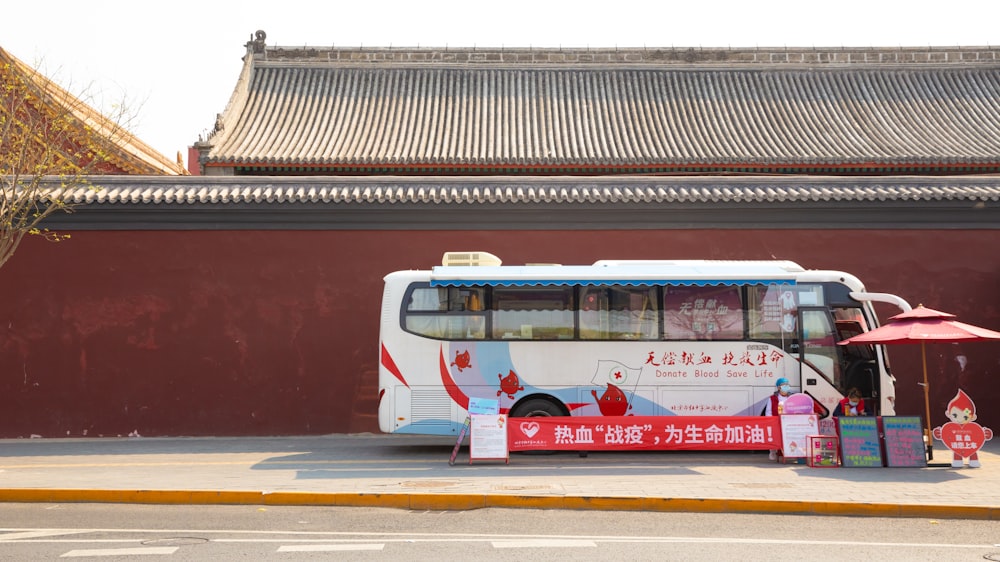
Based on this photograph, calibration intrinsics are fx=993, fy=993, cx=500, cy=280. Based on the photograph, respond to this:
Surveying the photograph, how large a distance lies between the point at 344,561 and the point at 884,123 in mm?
18985

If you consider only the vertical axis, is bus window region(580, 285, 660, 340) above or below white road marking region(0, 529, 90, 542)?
above

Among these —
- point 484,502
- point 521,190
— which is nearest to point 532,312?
point 521,190

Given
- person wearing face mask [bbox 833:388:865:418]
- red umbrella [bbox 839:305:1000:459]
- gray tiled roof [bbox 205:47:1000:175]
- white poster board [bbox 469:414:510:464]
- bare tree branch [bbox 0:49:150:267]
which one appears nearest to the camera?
red umbrella [bbox 839:305:1000:459]

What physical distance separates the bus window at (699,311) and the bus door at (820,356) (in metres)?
0.89

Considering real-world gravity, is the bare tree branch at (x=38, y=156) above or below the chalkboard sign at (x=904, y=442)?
above

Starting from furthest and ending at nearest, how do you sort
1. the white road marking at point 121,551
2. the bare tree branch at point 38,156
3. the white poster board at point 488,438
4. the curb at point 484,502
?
1. the bare tree branch at point 38,156
2. the white poster board at point 488,438
3. the curb at point 484,502
4. the white road marking at point 121,551

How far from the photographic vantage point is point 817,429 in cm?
1241

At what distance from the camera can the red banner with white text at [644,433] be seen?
12555mm

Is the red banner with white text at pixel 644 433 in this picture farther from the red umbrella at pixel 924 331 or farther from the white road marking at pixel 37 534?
the white road marking at pixel 37 534

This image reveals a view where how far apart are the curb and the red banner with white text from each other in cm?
287

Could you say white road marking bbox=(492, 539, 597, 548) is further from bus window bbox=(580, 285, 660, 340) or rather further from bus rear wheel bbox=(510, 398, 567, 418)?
bus window bbox=(580, 285, 660, 340)

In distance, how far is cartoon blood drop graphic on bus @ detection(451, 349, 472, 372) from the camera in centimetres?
1330

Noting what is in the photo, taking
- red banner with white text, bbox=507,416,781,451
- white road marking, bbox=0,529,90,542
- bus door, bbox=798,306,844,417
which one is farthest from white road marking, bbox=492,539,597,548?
bus door, bbox=798,306,844,417

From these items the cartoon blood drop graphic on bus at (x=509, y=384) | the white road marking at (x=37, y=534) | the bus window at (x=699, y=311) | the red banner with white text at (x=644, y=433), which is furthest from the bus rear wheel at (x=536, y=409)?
the white road marking at (x=37, y=534)
